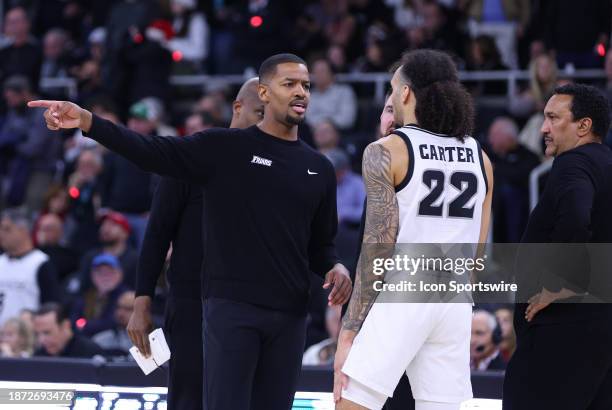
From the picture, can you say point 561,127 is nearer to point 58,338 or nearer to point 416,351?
point 416,351

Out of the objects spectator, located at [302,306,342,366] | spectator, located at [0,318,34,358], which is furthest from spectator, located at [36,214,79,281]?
spectator, located at [302,306,342,366]

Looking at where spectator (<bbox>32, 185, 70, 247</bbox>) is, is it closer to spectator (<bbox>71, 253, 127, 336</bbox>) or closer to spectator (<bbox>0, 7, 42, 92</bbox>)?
spectator (<bbox>71, 253, 127, 336</bbox>)

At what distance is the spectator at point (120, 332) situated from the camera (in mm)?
10000

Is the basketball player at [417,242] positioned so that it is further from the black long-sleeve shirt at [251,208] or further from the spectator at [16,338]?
the spectator at [16,338]

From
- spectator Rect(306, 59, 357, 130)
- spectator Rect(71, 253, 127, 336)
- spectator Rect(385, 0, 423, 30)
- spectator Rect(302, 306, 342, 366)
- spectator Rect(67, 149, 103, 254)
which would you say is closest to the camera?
spectator Rect(302, 306, 342, 366)

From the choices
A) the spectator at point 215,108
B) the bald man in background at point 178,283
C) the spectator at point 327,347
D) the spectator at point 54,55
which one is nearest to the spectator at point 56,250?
the spectator at point 215,108

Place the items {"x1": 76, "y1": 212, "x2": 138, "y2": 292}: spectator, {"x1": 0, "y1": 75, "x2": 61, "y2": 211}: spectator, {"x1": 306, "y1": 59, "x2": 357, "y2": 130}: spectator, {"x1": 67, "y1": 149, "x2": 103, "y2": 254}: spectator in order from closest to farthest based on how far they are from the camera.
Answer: {"x1": 76, "y1": 212, "x2": 138, "y2": 292}: spectator < {"x1": 67, "y1": 149, "x2": 103, "y2": 254}: spectator < {"x1": 306, "y1": 59, "x2": 357, "y2": 130}: spectator < {"x1": 0, "y1": 75, "x2": 61, "y2": 211}: spectator

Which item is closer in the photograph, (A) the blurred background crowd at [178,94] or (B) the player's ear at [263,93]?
(B) the player's ear at [263,93]

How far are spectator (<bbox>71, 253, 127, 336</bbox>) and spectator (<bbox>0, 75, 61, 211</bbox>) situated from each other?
2.86 metres

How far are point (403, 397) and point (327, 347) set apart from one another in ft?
12.5

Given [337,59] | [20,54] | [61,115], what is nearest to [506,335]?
[61,115]

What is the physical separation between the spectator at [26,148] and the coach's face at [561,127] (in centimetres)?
886

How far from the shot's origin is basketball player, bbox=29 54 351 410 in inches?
221

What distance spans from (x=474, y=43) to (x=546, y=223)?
828 centimetres
